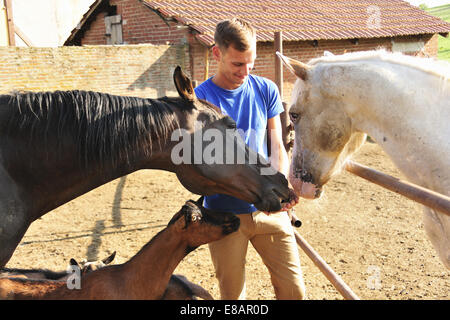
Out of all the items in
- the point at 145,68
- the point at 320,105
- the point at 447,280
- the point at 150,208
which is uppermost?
the point at 320,105

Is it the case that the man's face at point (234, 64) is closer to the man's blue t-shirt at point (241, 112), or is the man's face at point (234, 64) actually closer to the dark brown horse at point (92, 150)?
the man's blue t-shirt at point (241, 112)

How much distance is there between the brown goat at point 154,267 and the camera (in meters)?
2.15

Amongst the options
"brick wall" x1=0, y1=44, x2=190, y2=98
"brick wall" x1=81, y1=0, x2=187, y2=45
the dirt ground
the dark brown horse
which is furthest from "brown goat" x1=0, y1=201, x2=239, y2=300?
"brick wall" x1=81, y1=0, x2=187, y2=45

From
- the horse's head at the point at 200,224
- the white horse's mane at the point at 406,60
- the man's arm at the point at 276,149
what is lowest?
the horse's head at the point at 200,224

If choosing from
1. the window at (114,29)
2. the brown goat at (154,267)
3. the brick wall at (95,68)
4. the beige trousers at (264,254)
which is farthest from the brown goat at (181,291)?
the window at (114,29)

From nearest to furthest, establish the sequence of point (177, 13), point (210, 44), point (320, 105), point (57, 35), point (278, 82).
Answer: point (320, 105)
point (278, 82)
point (210, 44)
point (177, 13)
point (57, 35)

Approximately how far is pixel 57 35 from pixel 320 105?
98.5 feet

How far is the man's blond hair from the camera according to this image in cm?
222

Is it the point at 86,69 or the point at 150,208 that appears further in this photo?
the point at 86,69

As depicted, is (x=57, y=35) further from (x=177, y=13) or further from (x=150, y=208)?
(x=150, y=208)

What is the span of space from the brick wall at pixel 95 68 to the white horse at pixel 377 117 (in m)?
7.18

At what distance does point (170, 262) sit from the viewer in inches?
86.4

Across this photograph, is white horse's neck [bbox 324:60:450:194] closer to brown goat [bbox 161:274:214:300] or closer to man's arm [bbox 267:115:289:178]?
man's arm [bbox 267:115:289:178]
